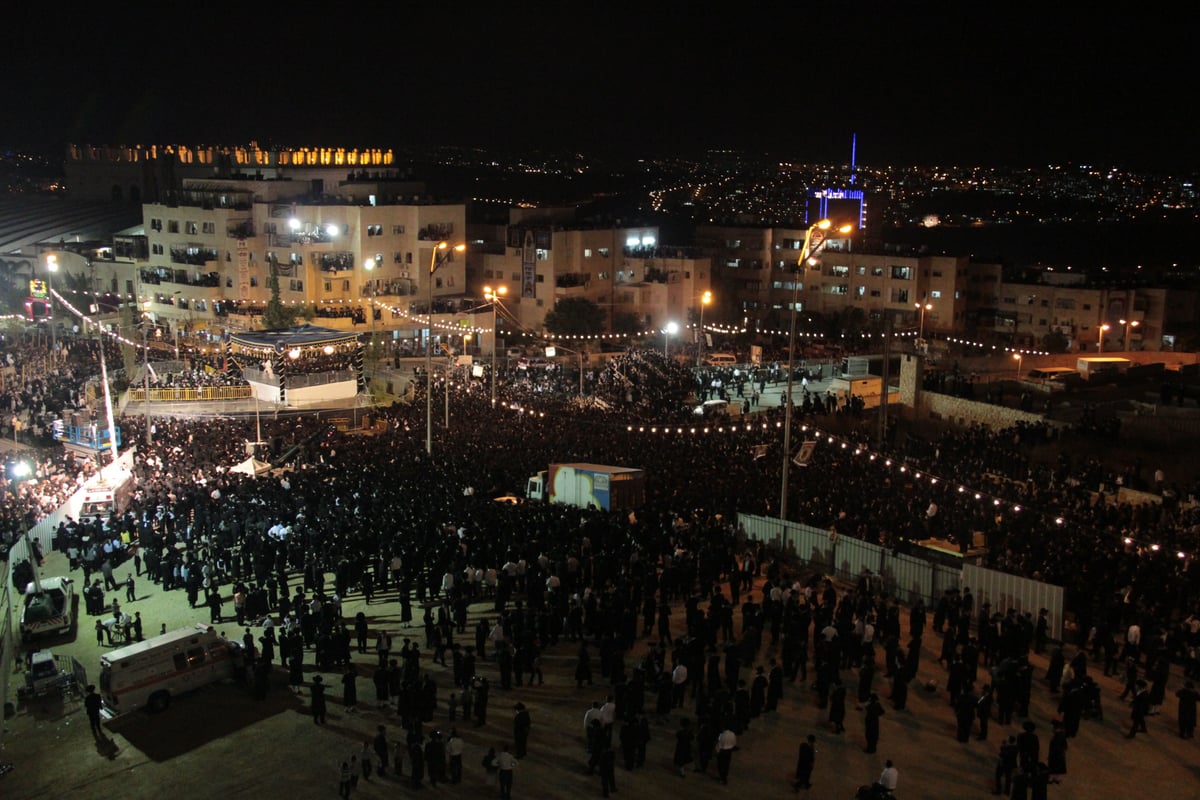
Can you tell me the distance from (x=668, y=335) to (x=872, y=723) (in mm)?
39638

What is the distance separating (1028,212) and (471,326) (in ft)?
304

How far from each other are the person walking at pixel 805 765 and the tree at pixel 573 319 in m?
43.3

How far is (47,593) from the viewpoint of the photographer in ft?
59.4

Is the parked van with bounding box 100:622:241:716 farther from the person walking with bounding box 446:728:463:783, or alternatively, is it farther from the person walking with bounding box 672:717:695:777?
the person walking with bounding box 672:717:695:777

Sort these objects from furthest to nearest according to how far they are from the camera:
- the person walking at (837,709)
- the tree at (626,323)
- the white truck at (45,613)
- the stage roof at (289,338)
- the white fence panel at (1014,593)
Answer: the tree at (626,323) → the stage roof at (289,338) → the white truck at (45,613) → the white fence panel at (1014,593) → the person walking at (837,709)

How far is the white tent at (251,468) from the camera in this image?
26.4m

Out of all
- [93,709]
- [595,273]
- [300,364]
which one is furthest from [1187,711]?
[595,273]

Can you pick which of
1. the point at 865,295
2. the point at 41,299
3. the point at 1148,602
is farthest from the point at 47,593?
the point at 865,295

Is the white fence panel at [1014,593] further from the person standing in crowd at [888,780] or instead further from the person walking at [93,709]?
the person walking at [93,709]

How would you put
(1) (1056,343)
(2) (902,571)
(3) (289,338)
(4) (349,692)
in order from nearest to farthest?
(4) (349,692)
(2) (902,571)
(3) (289,338)
(1) (1056,343)

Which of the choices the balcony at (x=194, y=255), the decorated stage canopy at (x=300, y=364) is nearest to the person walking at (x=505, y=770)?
the decorated stage canopy at (x=300, y=364)

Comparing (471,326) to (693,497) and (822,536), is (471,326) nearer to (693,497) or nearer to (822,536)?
(693,497)

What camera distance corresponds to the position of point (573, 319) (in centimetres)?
5556

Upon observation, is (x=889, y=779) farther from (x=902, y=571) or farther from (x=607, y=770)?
(x=902, y=571)
